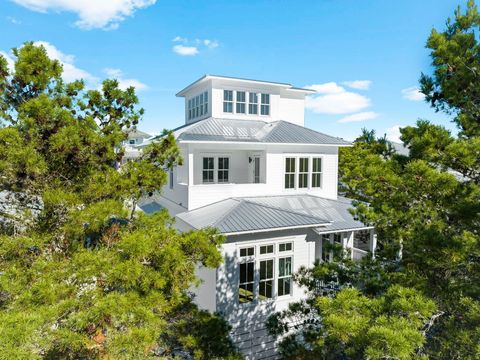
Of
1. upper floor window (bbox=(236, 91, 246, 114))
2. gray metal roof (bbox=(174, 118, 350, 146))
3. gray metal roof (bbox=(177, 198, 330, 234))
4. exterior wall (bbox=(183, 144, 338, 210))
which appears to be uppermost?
upper floor window (bbox=(236, 91, 246, 114))

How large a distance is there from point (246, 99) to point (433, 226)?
47.8 feet

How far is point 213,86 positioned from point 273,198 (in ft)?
24.8

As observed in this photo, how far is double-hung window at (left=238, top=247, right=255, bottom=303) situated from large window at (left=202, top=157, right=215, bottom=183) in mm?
6493

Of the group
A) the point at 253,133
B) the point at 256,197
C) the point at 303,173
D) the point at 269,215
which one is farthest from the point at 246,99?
the point at 269,215

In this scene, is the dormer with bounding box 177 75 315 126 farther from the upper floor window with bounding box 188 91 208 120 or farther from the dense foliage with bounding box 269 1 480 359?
the dense foliage with bounding box 269 1 480 359

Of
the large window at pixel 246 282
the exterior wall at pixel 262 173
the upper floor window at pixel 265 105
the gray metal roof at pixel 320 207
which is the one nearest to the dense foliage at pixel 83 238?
the large window at pixel 246 282

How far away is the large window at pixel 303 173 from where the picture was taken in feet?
53.9

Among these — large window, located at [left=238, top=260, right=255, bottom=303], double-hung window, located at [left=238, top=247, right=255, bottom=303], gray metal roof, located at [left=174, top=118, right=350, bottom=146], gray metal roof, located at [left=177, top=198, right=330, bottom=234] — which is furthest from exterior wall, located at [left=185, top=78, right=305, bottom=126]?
large window, located at [left=238, top=260, right=255, bottom=303]

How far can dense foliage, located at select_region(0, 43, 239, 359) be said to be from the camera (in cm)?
470

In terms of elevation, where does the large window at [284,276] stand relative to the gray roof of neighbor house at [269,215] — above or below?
below

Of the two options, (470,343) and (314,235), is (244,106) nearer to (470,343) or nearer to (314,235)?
(314,235)

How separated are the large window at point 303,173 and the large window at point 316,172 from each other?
46 centimetres

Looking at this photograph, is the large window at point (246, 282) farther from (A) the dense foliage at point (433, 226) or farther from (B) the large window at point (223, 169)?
(B) the large window at point (223, 169)

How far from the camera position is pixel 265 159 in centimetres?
1549
